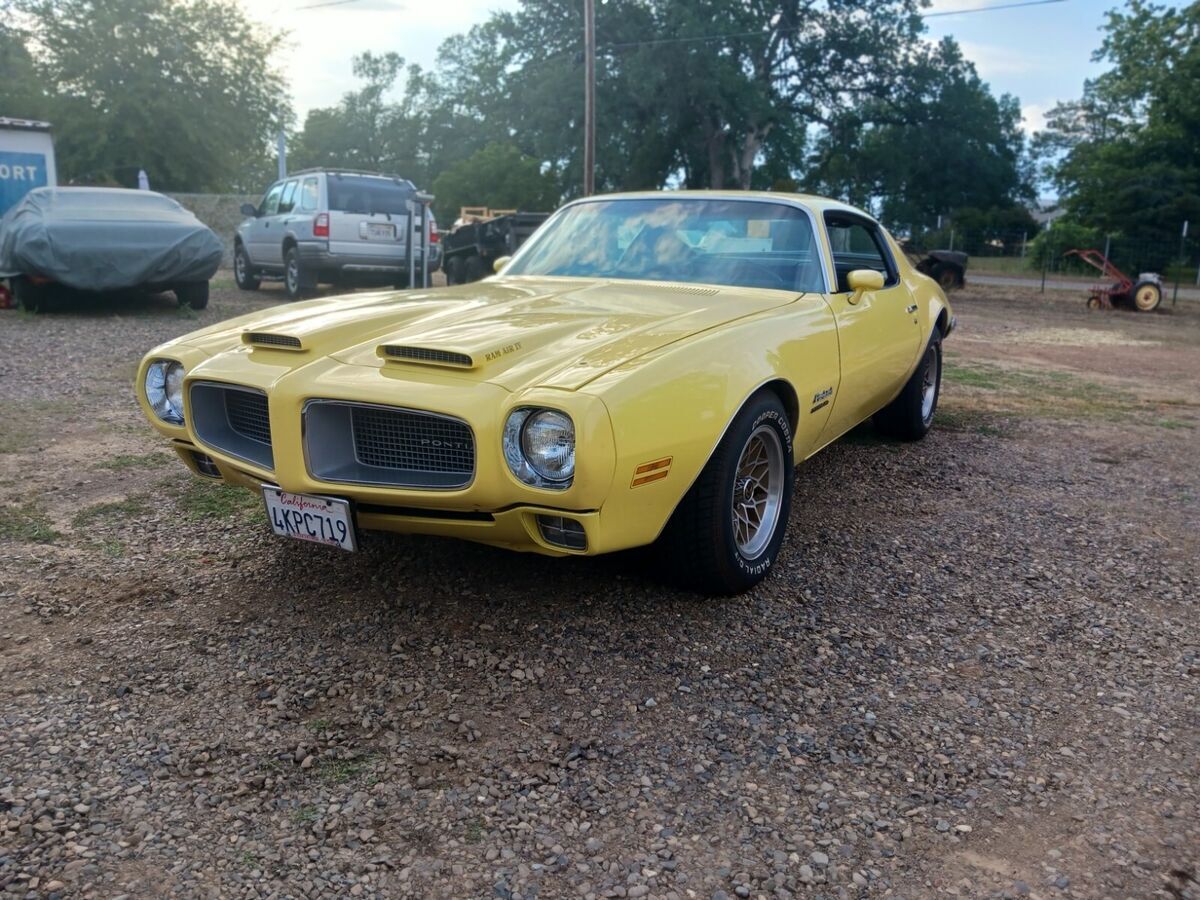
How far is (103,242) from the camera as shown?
10609mm

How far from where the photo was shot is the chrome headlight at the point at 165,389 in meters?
3.61

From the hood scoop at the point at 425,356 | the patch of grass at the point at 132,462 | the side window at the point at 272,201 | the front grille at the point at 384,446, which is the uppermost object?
the side window at the point at 272,201

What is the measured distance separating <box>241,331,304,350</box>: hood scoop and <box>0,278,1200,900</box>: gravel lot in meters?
→ 0.86

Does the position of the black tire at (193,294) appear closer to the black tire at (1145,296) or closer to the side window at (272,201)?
the side window at (272,201)

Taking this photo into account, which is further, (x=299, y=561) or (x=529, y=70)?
(x=529, y=70)

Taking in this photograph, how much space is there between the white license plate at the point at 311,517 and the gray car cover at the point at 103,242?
885 cm

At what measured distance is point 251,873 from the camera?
2.09 meters

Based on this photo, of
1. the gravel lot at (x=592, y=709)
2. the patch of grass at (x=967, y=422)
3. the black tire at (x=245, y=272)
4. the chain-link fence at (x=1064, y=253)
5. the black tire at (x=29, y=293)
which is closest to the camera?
the gravel lot at (x=592, y=709)

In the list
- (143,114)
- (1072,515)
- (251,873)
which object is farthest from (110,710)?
(143,114)

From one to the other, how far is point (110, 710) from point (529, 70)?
33.5 meters

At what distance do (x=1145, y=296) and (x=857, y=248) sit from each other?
655 inches

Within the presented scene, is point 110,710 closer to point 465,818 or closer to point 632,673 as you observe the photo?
point 465,818

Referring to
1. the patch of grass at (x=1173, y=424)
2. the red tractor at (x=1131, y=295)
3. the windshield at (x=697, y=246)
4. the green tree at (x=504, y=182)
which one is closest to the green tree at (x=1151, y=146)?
the red tractor at (x=1131, y=295)

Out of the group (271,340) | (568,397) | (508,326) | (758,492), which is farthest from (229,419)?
(758,492)
